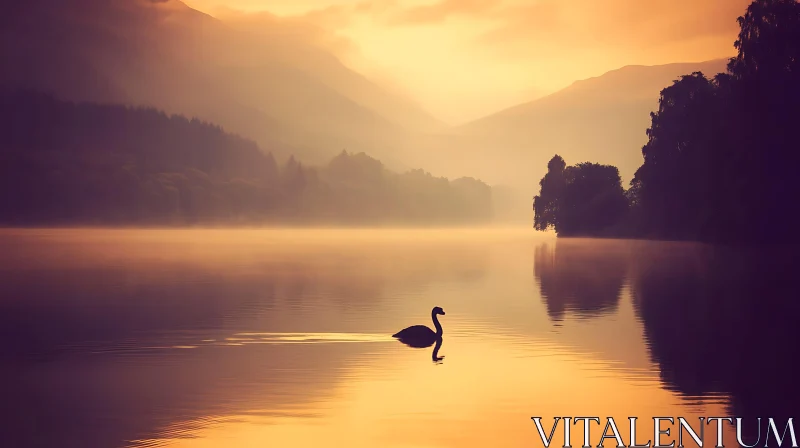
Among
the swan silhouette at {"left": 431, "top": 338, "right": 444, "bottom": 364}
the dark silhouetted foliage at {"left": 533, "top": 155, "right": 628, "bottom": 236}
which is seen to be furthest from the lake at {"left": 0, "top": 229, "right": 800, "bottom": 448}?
the dark silhouetted foliage at {"left": 533, "top": 155, "right": 628, "bottom": 236}

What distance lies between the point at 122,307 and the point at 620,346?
19290 mm

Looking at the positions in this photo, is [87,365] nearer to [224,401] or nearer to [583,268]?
[224,401]

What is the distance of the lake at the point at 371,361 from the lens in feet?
51.7

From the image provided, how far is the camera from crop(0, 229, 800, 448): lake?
15.8m

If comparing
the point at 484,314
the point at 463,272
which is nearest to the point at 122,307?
the point at 484,314

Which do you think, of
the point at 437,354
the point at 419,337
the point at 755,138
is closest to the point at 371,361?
the point at 437,354

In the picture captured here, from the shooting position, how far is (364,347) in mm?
25188

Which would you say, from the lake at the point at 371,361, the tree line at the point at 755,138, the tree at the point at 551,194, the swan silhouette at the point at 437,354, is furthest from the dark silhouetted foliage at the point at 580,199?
the swan silhouette at the point at 437,354

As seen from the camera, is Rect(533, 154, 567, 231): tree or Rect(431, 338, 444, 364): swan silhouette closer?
Rect(431, 338, 444, 364): swan silhouette

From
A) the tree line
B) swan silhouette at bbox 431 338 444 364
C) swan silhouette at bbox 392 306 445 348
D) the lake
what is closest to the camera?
the lake

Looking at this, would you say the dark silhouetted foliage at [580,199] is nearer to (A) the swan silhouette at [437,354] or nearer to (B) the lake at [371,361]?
(B) the lake at [371,361]

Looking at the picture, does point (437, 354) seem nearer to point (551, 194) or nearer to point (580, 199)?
point (580, 199)

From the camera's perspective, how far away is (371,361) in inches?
894

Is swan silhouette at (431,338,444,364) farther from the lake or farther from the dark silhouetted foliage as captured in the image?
the dark silhouetted foliage
